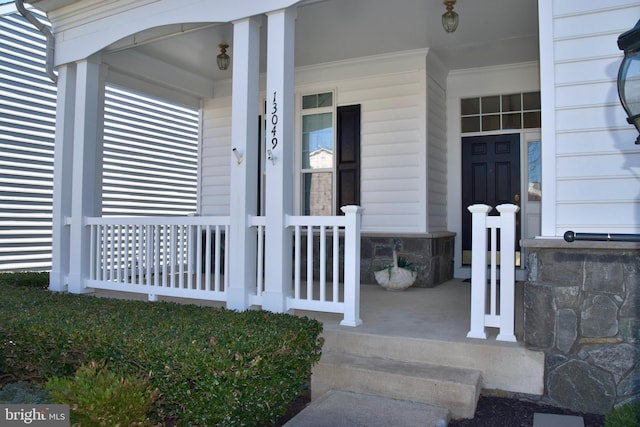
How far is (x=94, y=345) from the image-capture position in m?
2.74

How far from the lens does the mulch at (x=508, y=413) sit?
102 inches

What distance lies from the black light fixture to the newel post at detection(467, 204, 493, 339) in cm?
115

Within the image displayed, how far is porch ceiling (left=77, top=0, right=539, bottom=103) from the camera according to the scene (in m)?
4.48

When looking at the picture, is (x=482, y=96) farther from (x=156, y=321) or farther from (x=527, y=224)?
(x=156, y=321)

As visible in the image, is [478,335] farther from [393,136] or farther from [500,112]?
[500,112]

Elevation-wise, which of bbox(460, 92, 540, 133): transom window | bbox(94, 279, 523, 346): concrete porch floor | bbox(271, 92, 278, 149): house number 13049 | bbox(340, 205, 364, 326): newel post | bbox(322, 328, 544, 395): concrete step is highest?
bbox(460, 92, 540, 133): transom window

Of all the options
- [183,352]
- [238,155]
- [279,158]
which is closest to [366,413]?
[183,352]

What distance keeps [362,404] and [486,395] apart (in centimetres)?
77

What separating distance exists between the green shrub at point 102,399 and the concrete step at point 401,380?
1.20 m

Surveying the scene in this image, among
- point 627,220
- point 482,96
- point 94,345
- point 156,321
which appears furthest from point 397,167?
point 94,345

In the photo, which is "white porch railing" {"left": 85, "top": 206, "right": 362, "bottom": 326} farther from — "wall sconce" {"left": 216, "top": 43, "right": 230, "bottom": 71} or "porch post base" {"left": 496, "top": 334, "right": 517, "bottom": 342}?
"wall sconce" {"left": 216, "top": 43, "right": 230, "bottom": 71}

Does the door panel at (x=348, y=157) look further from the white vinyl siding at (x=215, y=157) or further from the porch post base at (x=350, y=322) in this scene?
the porch post base at (x=350, y=322)

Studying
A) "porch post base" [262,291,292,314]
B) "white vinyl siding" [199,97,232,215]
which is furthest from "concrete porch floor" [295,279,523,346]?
"white vinyl siding" [199,97,232,215]

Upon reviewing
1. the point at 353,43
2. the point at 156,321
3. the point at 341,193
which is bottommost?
the point at 156,321
